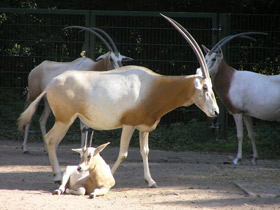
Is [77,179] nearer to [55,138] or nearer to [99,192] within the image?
[99,192]

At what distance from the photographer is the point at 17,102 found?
11.4 metres

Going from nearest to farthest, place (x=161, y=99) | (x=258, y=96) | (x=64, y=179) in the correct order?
(x=64, y=179) → (x=161, y=99) → (x=258, y=96)

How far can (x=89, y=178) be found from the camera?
6.28 meters

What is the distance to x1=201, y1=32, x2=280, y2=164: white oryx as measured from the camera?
30.5 ft

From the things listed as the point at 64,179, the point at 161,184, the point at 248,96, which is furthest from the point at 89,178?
the point at 248,96

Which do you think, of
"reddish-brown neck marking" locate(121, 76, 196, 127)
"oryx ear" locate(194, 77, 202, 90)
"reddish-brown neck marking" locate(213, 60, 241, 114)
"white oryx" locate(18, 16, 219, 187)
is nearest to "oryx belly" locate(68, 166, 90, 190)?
"white oryx" locate(18, 16, 219, 187)

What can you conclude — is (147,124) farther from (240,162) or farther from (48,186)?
(240,162)

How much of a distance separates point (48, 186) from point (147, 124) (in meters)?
1.48

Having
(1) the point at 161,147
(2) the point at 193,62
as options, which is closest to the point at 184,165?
(1) the point at 161,147

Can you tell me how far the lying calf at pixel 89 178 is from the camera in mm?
6090

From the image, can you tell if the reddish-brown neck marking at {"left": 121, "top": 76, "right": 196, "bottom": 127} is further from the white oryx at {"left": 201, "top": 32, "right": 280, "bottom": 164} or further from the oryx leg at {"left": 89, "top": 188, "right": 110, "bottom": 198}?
the white oryx at {"left": 201, "top": 32, "right": 280, "bottom": 164}

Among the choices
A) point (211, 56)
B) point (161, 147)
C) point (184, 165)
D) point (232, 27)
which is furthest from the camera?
point (232, 27)

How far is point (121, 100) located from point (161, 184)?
4.15 feet

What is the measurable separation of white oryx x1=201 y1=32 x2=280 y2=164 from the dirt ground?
789mm
